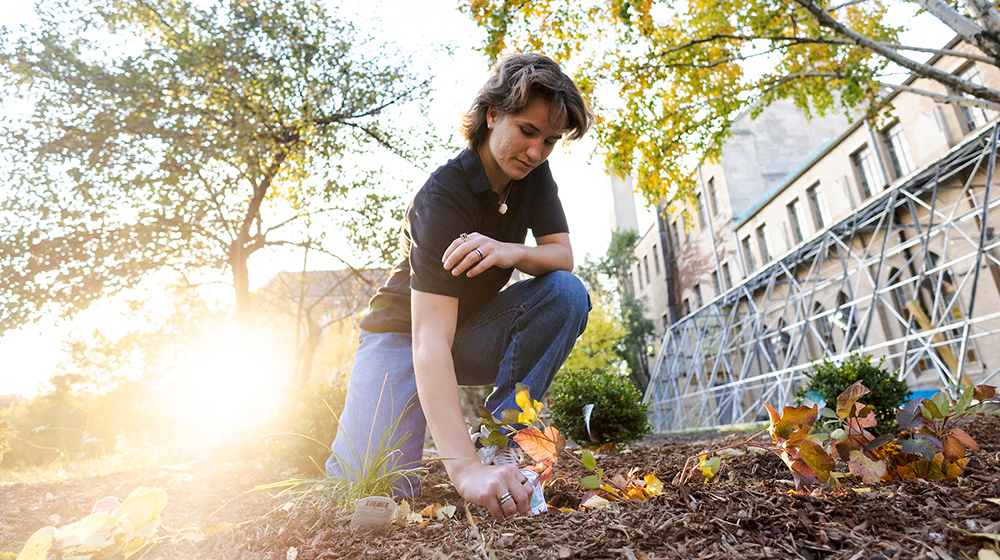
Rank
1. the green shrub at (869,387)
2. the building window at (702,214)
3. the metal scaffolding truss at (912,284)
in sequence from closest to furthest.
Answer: the green shrub at (869,387) → the metal scaffolding truss at (912,284) → the building window at (702,214)

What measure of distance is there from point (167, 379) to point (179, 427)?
246 centimetres

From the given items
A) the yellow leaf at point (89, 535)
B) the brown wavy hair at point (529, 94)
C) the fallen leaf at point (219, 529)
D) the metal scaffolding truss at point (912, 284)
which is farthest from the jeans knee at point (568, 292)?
the metal scaffolding truss at point (912, 284)

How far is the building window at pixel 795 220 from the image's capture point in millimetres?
17359

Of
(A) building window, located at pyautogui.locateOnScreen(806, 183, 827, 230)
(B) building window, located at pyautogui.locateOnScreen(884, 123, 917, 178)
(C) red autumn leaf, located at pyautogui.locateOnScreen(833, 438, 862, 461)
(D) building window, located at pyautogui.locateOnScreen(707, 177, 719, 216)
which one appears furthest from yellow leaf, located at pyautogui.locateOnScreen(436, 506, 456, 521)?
(D) building window, located at pyautogui.locateOnScreen(707, 177, 719, 216)

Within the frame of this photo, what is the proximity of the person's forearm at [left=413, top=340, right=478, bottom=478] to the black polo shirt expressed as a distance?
0.23m

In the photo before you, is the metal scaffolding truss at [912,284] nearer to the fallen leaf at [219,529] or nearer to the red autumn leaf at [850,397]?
the red autumn leaf at [850,397]

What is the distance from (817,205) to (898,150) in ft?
11.1

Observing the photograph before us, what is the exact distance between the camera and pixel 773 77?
6.89 meters

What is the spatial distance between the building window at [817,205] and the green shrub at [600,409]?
14340 millimetres

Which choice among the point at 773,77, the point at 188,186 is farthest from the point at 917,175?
the point at 188,186

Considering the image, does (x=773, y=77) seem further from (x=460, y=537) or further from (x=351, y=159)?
(x=460, y=537)

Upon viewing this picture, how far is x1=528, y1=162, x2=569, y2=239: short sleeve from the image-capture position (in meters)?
2.44

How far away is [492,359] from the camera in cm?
244

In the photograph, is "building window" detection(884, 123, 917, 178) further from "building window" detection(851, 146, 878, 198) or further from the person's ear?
the person's ear
